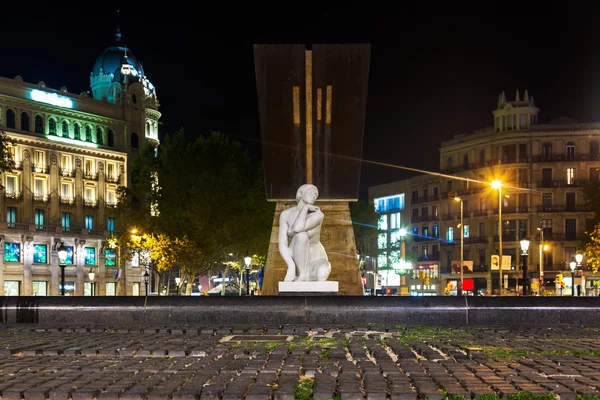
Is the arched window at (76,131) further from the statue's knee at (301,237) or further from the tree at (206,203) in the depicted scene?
the statue's knee at (301,237)

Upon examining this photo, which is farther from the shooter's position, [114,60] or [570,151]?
[114,60]

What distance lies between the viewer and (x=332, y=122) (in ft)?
81.6

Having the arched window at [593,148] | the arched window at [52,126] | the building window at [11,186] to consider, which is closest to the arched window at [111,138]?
the arched window at [52,126]

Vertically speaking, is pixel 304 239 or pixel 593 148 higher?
pixel 593 148

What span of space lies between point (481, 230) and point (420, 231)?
481 inches

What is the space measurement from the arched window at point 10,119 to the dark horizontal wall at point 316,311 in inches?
2518

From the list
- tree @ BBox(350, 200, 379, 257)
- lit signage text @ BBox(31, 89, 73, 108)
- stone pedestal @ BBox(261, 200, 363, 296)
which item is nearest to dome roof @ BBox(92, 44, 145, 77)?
lit signage text @ BBox(31, 89, 73, 108)

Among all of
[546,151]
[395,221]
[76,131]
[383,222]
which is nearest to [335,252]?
[76,131]

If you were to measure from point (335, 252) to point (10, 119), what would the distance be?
58.8 m

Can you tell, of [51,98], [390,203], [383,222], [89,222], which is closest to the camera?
[51,98]

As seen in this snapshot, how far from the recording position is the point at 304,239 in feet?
60.8

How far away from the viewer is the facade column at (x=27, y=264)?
74812 mm

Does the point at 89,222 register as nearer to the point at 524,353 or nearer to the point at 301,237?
the point at 301,237

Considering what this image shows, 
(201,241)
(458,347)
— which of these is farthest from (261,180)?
(458,347)
